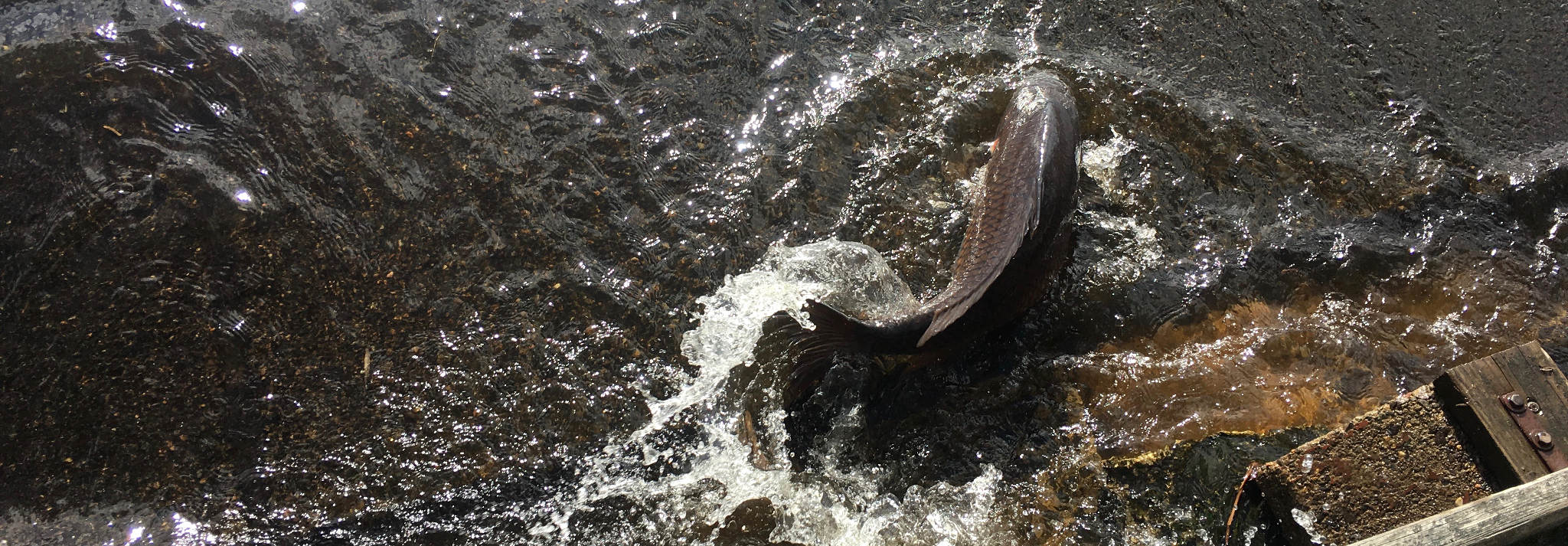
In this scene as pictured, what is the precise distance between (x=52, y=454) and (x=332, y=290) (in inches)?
42.6

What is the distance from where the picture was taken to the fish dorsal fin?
3199mm

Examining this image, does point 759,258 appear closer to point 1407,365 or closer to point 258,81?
point 258,81

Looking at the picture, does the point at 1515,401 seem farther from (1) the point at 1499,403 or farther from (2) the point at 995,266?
(2) the point at 995,266

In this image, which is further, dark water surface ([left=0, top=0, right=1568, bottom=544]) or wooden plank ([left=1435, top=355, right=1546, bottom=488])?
dark water surface ([left=0, top=0, right=1568, bottom=544])

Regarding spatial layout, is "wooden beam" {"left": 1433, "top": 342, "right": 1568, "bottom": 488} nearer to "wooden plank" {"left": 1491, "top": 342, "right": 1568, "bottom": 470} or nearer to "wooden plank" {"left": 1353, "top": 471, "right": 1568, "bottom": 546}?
"wooden plank" {"left": 1491, "top": 342, "right": 1568, "bottom": 470}

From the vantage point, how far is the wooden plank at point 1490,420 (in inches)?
104

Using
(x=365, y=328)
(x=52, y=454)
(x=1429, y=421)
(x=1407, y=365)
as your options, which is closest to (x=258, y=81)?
(x=365, y=328)

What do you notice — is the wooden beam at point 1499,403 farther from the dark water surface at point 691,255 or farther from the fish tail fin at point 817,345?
the fish tail fin at point 817,345

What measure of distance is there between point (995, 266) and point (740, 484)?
54.0 inches

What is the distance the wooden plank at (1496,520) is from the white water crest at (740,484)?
125cm

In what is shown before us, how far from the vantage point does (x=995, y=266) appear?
10.5 feet

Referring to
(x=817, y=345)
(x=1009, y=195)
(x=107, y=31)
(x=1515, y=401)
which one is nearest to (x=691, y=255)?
(x=817, y=345)

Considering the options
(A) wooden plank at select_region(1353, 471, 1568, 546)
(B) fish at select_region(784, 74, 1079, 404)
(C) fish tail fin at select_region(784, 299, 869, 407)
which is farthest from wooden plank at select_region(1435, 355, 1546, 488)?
(C) fish tail fin at select_region(784, 299, 869, 407)

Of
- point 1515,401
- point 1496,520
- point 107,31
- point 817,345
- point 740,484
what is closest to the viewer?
point 1496,520
